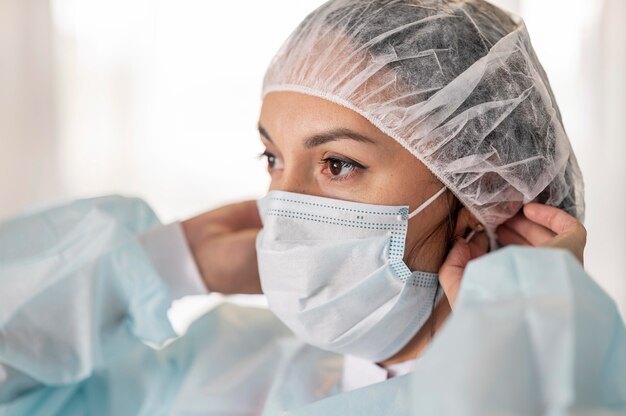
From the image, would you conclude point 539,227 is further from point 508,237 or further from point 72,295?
point 72,295

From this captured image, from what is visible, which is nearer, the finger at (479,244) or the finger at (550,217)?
the finger at (550,217)

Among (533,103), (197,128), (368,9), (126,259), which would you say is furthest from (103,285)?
(197,128)

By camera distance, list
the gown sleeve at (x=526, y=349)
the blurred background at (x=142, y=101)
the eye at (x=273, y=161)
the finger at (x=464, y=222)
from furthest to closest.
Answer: the blurred background at (x=142, y=101)
the eye at (x=273, y=161)
the finger at (x=464, y=222)
the gown sleeve at (x=526, y=349)

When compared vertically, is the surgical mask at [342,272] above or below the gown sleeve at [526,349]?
below

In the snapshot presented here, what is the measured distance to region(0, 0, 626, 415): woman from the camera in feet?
4.02

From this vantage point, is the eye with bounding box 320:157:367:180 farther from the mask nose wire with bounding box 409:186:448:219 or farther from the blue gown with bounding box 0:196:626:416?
the blue gown with bounding box 0:196:626:416

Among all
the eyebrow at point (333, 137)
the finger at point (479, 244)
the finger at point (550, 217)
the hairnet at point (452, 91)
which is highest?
the hairnet at point (452, 91)

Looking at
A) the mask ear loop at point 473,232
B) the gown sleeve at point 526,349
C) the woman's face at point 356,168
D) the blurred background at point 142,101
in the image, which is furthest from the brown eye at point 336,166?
the blurred background at point 142,101

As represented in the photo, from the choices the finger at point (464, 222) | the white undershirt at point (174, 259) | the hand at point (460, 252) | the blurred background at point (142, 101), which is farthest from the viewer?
the blurred background at point (142, 101)

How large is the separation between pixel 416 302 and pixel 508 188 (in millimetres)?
259

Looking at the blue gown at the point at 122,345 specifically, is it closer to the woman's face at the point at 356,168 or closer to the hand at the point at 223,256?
the hand at the point at 223,256

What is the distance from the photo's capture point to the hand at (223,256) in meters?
1.63

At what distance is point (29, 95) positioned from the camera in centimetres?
282

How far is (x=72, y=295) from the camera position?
1529 millimetres
